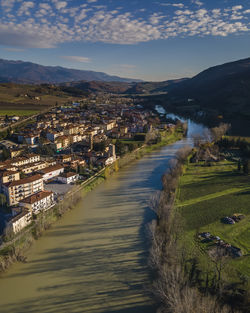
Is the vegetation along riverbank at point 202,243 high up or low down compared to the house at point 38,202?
down

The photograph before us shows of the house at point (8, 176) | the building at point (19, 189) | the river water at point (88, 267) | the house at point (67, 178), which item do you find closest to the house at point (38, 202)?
the river water at point (88, 267)

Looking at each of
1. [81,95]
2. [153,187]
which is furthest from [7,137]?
[81,95]

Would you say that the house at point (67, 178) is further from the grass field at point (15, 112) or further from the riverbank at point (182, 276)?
the grass field at point (15, 112)

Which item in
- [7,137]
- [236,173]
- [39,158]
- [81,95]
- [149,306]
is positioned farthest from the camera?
[81,95]

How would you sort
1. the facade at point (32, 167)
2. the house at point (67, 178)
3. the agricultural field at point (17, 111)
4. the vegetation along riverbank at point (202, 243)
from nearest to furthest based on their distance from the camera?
the vegetation along riverbank at point (202, 243) → the house at point (67, 178) → the facade at point (32, 167) → the agricultural field at point (17, 111)

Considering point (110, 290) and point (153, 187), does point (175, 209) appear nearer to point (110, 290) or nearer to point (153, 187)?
point (153, 187)

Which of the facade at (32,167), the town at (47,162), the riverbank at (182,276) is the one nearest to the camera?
the riverbank at (182,276)
